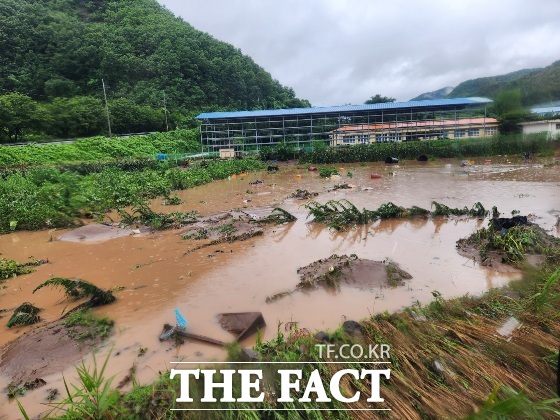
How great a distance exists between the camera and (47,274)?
7695mm

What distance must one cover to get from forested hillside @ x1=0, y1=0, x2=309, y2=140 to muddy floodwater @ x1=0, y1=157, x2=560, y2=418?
2903 cm

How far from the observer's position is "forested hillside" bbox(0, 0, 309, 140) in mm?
36250

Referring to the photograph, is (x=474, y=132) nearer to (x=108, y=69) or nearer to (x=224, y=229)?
(x=224, y=229)

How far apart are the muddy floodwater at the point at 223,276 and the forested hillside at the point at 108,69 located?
29033 millimetres

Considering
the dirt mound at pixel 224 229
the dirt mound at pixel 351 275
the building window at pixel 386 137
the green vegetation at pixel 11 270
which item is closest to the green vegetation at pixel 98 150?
the dirt mound at pixel 224 229

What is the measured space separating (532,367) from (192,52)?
198ft

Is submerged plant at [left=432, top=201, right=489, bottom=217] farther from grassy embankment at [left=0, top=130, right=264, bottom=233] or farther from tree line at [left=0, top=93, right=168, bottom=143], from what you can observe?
tree line at [left=0, top=93, right=168, bottom=143]

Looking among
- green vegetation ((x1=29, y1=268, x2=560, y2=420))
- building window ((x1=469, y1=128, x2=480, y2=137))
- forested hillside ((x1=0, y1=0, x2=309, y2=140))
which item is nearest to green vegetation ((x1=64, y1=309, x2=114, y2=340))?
green vegetation ((x1=29, y1=268, x2=560, y2=420))

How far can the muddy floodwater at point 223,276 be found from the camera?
4.92m

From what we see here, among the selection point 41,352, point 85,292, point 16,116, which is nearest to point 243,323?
point 41,352

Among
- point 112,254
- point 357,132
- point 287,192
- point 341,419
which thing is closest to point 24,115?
point 287,192

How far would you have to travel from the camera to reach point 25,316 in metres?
5.46

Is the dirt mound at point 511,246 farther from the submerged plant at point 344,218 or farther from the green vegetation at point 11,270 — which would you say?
the green vegetation at point 11,270

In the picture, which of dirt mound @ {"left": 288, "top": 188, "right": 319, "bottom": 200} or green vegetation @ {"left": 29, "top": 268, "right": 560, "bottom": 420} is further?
dirt mound @ {"left": 288, "top": 188, "right": 319, "bottom": 200}
